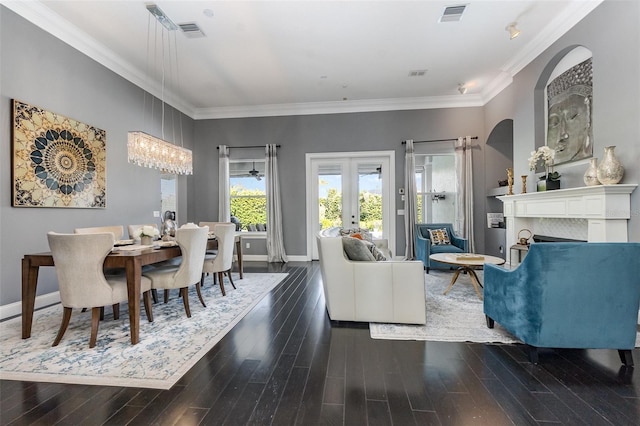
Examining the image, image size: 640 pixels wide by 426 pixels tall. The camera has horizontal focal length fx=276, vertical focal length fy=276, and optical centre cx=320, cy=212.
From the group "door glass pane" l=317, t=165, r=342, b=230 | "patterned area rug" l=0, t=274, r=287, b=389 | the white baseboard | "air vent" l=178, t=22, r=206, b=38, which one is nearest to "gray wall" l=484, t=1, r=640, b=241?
"door glass pane" l=317, t=165, r=342, b=230

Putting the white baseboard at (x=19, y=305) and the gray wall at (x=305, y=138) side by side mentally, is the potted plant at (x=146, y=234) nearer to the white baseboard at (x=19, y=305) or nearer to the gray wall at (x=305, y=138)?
the white baseboard at (x=19, y=305)

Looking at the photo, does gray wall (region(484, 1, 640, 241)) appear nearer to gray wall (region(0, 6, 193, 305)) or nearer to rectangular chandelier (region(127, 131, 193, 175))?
rectangular chandelier (region(127, 131, 193, 175))

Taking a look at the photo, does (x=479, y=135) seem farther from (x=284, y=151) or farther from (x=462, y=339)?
(x=462, y=339)

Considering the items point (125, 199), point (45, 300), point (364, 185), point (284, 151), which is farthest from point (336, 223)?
point (45, 300)

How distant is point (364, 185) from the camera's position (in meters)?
6.23

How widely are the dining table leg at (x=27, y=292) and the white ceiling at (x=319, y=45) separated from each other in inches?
111

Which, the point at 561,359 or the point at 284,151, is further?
the point at 284,151

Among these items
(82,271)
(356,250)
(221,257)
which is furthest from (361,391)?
(221,257)

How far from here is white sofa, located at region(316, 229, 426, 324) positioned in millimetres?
2604

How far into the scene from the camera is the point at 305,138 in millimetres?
6211

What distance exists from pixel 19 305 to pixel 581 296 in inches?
204

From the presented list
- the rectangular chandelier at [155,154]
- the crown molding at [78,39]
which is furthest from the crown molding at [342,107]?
the rectangular chandelier at [155,154]

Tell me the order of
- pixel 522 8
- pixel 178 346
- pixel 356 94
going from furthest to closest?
1. pixel 356 94
2. pixel 522 8
3. pixel 178 346

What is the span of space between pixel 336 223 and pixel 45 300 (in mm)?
4784
